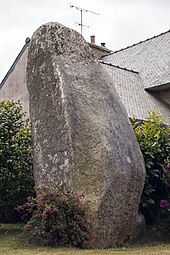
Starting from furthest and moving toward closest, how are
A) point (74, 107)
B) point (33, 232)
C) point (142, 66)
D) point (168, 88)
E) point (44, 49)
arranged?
point (142, 66) < point (168, 88) < point (44, 49) < point (74, 107) < point (33, 232)

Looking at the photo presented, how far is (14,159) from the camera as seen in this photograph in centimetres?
684

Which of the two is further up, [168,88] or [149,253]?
[168,88]

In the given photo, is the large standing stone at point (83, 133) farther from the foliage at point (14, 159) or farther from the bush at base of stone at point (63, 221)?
the foliage at point (14, 159)

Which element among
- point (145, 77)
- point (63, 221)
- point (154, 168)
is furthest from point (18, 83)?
point (63, 221)

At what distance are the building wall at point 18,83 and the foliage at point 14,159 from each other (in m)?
7.84

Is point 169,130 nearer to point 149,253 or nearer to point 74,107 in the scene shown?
point 74,107

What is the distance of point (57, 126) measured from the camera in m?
5.76

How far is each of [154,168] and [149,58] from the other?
11.2 meters

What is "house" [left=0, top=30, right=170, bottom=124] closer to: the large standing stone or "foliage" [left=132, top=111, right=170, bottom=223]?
"foliage" [left=132, top=111, right=170, bottom=223]

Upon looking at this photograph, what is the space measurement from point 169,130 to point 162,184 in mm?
1072

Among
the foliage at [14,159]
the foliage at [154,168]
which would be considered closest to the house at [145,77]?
the foliage at [154,168]

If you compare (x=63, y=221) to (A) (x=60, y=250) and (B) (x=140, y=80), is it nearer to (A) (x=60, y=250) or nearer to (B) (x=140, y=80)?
(A) (x=60, y=250)

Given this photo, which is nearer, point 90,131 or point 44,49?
point 90,131

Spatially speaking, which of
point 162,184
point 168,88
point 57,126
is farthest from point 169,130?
point 168,88
